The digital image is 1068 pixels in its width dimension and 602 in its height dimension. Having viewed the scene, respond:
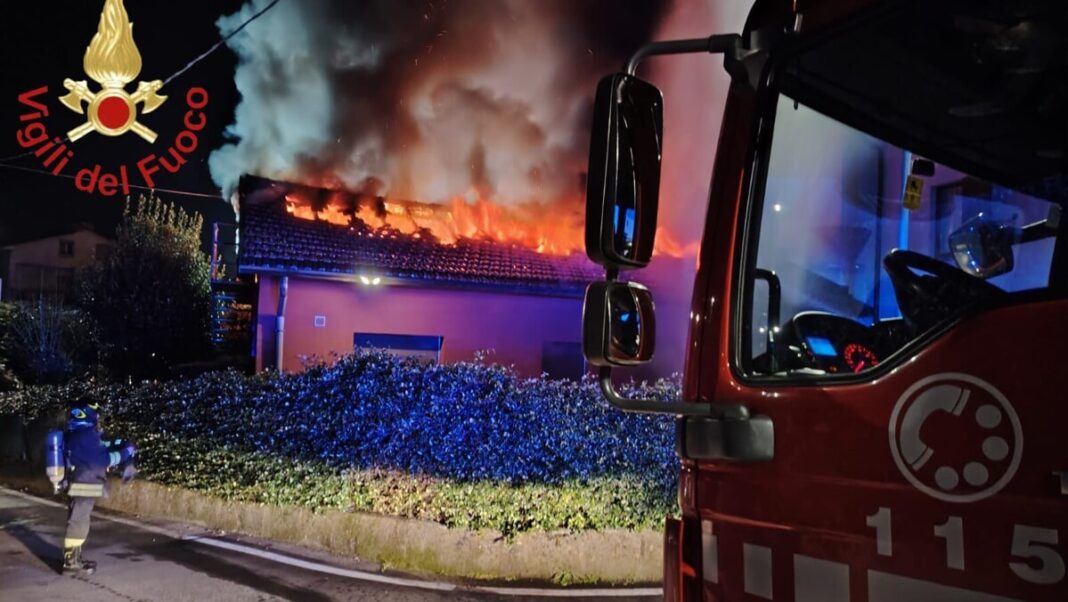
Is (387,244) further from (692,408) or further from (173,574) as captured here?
(692,408)

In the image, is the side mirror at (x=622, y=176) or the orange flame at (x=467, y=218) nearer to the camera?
the side mirror at (x=622, y=176)

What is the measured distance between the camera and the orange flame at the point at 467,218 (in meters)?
14.3

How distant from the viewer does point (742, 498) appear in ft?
5.70

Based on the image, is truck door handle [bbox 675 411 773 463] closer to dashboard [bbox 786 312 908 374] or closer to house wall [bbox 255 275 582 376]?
dashboard [bbox 786 312 908 374]

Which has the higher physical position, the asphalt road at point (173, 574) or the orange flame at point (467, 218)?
the orange flame at point (467, 218)

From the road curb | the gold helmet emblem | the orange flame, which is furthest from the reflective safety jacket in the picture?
the orange flame

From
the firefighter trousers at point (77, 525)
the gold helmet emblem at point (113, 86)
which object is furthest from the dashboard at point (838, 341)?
the gold helmet emblem at point (113, 86)

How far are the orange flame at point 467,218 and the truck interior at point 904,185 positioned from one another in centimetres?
1250

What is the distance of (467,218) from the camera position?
1625cm

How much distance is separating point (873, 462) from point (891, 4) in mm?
993

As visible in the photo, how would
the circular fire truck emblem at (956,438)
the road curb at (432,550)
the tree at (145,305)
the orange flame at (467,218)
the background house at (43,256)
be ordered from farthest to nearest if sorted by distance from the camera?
the background house at (43,256) → the tree at (145,305) → the orange flame at (467,218) → the road curb at (432,550) → the circular fire truck emblem at (956,438)

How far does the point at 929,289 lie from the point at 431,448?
5128mm

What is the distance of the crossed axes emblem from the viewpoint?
39.8ft

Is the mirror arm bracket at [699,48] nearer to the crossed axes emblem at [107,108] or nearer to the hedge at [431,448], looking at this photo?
the hedge at [431,448]
